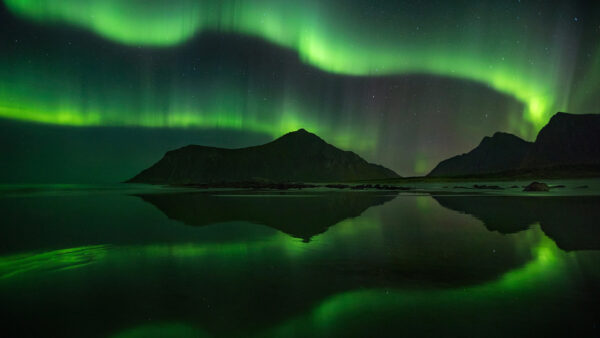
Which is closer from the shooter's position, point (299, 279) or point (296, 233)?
point (299, 279)

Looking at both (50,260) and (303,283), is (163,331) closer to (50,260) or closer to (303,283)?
(303,283)

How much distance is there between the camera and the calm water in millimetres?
5453

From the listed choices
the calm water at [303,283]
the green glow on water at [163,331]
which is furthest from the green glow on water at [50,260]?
the green glow on water at [163,331]

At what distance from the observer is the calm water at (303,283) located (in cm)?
545

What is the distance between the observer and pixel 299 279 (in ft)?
26.0

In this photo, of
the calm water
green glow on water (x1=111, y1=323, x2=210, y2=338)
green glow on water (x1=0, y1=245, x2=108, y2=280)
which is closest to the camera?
green glow on water (x1=111, y1=323, x2=210, y2=338)

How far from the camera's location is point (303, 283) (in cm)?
762

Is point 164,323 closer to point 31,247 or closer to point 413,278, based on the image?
point 413,278

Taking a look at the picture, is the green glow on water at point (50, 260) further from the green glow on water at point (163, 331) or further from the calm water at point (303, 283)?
the green glow on water at point (163, 331)

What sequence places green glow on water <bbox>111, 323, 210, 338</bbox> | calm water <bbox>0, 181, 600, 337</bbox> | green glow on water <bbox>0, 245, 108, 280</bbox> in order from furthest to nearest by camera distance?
green glow on water <bbox>0, 245, 108, 280</bbox>
calm water <bbox>0, 181, 600, 337</bbox>
green glow on water <bbox>111, 323, 210, 338</bbox>

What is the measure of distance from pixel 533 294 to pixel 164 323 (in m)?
7.45

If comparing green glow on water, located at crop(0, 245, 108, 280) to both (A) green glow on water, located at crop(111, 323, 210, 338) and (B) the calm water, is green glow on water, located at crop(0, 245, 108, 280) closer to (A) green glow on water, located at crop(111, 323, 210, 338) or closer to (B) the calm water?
(B) the calm water

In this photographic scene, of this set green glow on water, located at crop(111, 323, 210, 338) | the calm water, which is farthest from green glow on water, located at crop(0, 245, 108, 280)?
green glow on water, located at crop(111, 323, 210, 338)

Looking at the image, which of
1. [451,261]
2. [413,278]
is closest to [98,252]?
[413,278]
